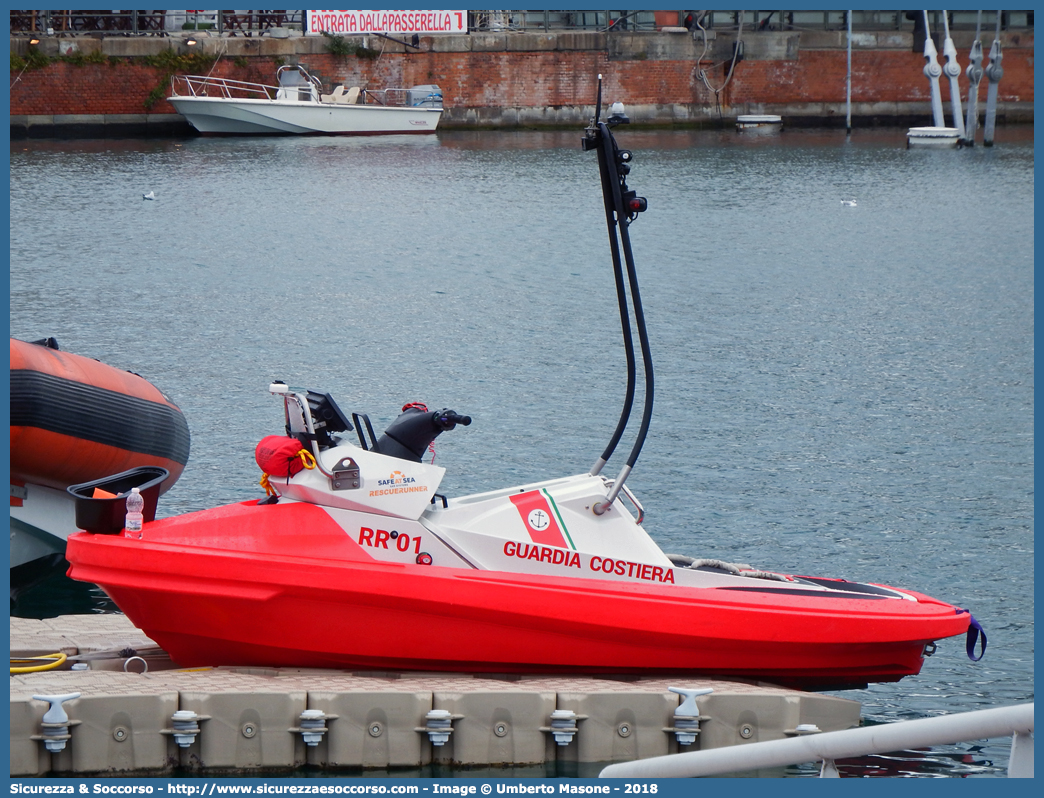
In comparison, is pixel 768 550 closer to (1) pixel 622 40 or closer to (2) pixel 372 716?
(2) pixel 372 716

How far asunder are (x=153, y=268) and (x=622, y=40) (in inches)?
964

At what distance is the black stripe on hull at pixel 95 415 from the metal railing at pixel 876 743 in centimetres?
534

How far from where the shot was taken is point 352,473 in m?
5.70

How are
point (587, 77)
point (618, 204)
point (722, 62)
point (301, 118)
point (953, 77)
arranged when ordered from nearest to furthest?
1. point (618, 204)
2. point (953, 77)
3. point (301, 118)
4. point (587, 77)
5. point (722, 62)

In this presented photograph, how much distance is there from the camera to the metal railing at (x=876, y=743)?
2.39 meters

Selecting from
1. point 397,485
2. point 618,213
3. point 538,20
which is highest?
point 538,20

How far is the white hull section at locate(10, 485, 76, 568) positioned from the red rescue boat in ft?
8.20

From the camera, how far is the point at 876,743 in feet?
8.46

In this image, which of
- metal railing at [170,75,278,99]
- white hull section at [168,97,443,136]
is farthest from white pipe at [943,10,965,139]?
metal railing at [170,75,278,99]

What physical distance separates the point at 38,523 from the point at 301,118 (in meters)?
33.5

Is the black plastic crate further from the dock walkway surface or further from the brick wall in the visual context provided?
the brick wall

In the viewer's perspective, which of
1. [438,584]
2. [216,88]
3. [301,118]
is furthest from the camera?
[301,118]

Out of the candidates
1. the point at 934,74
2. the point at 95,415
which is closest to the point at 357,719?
the point at 95,415

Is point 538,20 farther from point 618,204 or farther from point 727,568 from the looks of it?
point 727,568
